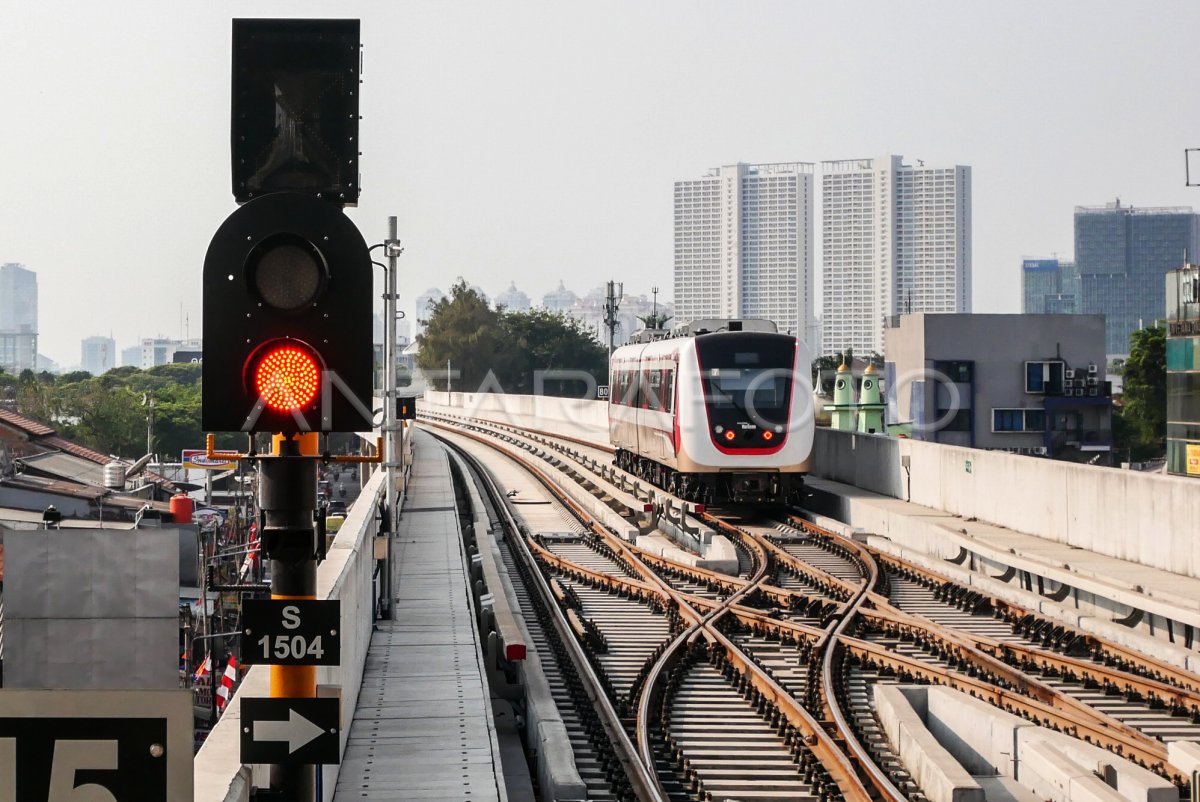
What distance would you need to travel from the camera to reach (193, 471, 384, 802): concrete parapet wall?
627 cm

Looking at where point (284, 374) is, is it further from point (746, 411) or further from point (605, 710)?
point (746, 411)

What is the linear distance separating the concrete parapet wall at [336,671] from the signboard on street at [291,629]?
1.33 meters

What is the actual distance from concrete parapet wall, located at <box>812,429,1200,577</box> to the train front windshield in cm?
266

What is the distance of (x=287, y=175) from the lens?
14.1ft

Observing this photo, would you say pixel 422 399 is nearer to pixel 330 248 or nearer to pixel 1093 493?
pixel 1093 493

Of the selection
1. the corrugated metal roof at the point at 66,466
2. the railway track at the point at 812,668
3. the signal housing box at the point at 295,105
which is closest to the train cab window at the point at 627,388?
the railway track at the point at 812,668

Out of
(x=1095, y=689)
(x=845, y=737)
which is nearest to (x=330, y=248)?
(x=845, y=737)

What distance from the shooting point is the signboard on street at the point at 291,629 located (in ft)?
14.0

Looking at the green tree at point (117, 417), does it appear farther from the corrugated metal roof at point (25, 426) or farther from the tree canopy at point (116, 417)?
the corrugated metal roof at point (25, 426)

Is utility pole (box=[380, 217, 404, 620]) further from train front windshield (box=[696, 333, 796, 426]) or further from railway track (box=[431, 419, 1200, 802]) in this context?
train front windshield (box=[696, 333, 796, 426])

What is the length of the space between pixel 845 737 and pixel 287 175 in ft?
26.8

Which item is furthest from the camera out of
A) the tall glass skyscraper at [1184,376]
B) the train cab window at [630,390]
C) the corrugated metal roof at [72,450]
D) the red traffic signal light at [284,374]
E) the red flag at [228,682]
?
the tall glass skyscraper at [1184,376]

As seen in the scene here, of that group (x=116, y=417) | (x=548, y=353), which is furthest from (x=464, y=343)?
(x=116, y=417)

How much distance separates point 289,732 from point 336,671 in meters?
5.20
